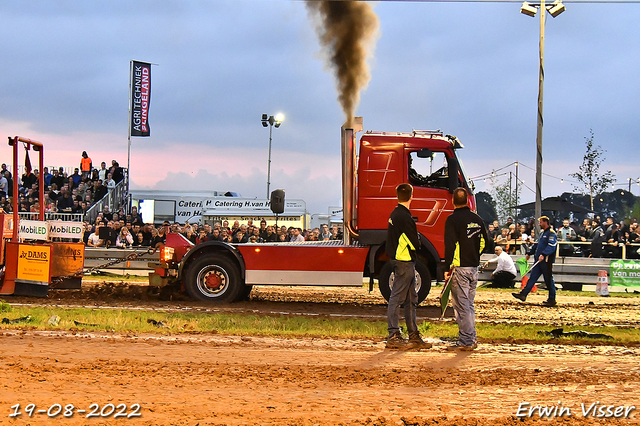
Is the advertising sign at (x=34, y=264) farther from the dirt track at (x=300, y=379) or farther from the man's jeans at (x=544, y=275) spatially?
the man's jeans at (x=544, y=275)

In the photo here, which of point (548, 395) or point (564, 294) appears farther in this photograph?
point (564, 294)

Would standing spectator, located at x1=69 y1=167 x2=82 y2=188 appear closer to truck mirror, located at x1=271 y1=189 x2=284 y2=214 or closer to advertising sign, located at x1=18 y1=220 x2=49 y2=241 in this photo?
advertising sign, located at x1=18 y1=220 x2=49 y2=241

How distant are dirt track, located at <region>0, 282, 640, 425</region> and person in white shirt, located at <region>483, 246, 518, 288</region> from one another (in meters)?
9.55

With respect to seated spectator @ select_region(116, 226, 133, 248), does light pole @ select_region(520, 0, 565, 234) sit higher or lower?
higher

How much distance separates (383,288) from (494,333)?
10.3 ft

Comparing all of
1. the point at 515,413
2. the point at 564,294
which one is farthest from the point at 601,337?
the point at 564,294

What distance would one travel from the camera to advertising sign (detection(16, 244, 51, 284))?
43.2 ft

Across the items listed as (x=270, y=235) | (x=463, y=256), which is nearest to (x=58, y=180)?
(x=270, y=235)

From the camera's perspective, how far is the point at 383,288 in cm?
1305

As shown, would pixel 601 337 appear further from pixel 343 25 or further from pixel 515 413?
pixel 343 25

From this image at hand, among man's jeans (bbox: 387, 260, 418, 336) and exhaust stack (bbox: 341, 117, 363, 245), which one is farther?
exhaust stack (bbox: 341, 117, 363, 245)

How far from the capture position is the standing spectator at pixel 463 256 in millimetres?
8891

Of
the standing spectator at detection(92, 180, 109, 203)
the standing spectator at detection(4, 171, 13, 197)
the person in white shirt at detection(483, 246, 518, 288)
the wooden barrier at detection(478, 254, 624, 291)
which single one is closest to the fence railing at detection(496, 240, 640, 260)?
the wooden barrier at detection(478, 254, 624, 291)

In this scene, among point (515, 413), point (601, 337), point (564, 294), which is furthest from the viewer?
point (564, 294)
